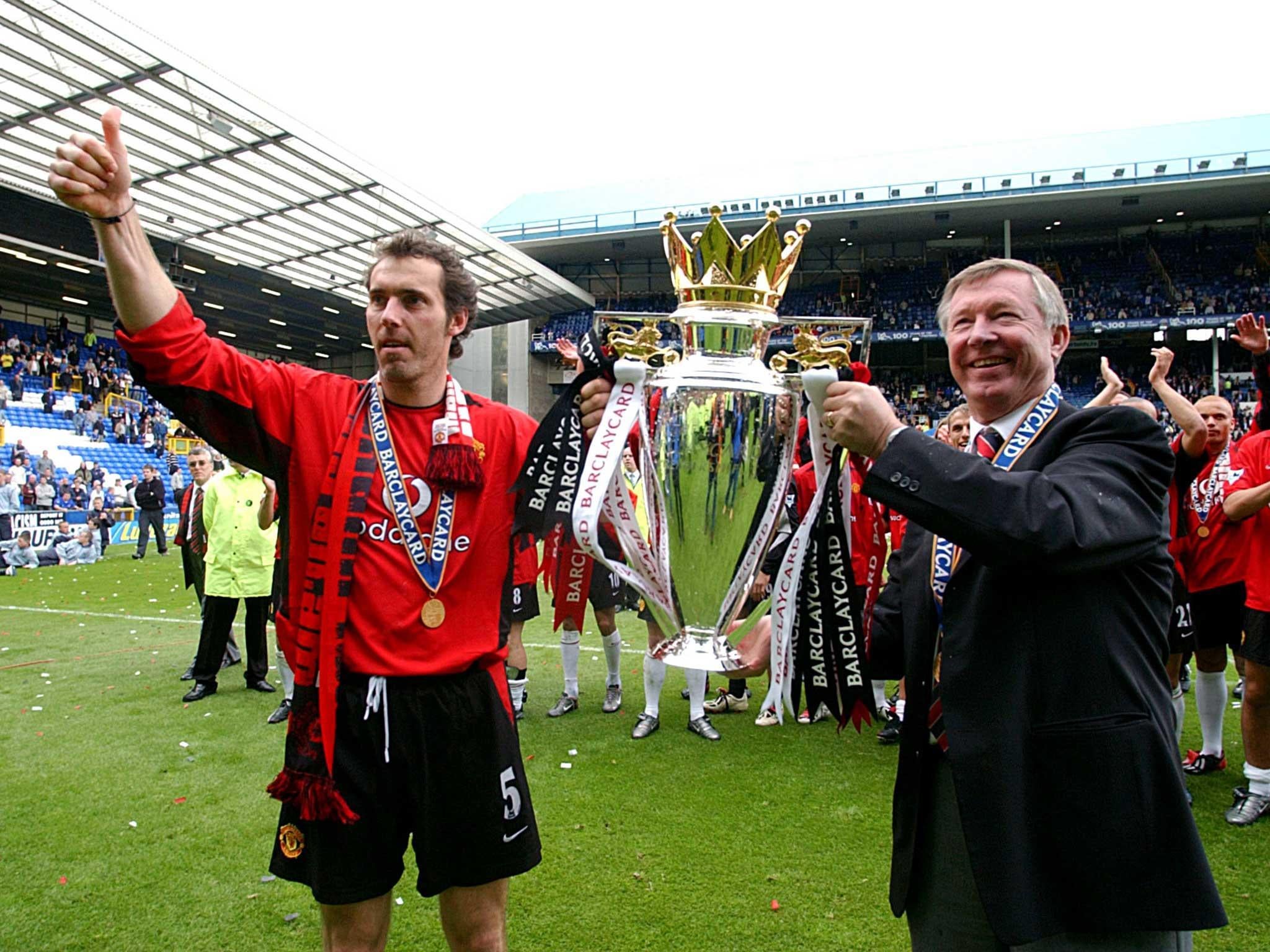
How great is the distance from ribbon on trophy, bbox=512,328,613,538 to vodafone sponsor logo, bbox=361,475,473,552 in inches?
8.0

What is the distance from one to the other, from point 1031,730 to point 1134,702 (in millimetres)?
170

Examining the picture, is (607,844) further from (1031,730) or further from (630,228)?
(630,228)

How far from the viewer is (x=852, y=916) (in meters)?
3.08

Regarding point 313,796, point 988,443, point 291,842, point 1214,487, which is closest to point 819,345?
point 988,443

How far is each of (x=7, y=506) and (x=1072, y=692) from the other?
658 inches

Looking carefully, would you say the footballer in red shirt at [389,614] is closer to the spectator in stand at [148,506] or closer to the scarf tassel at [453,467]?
the scarf tassel at [453,467]

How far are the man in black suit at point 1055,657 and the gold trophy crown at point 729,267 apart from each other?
0.33 metres

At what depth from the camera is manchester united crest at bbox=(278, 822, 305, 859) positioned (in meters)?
1.90

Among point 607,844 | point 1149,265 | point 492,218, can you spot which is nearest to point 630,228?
point 492,218

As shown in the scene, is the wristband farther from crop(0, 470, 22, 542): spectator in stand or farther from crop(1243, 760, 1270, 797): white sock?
crop(0, 470, 22, 542): spectator in stand

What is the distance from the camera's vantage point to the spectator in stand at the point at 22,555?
13.9 meters

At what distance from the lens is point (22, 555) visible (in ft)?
47.0

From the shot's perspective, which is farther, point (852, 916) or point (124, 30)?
point (124, 30)

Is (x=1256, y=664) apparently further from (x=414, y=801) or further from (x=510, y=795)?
(x=414, y=801)
